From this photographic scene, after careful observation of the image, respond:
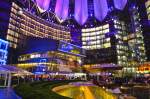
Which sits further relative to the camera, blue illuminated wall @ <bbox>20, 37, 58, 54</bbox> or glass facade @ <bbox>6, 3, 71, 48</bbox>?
glass facade @ <bbox>6, 3, 71, 48</bbox>

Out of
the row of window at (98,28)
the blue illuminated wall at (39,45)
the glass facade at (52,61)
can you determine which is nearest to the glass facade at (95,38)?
the row of window at (98,28)

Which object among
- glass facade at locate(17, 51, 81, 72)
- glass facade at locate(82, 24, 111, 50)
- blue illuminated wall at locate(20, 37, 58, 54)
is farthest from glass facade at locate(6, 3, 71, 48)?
glass facade at locate(82, 24, 111, 50)

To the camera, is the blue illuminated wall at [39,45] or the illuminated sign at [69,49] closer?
the blue illuminated wall at [39,45]

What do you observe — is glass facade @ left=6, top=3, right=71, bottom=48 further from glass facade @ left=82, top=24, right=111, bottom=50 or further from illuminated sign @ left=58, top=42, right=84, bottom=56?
illuminated sign @ left=58, top=42, right=84, bottom=56

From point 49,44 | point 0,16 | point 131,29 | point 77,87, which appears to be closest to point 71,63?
point 49,44

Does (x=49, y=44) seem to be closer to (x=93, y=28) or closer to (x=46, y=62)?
(x=46, y=62)

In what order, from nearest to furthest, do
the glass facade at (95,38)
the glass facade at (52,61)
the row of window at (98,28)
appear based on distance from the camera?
the glass facade at (52,61) → the glass facade at (95,38) → the row of window at (98,28)

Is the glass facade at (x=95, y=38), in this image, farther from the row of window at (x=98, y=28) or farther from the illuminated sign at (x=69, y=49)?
the illuminated sign at (x=69, y=49)

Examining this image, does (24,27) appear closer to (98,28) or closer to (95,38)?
(95,38)

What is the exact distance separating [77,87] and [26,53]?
77460 millimetres

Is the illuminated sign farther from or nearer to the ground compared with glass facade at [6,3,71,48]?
nearer to the ground

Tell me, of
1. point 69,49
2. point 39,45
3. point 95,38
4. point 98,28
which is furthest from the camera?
point 98,28

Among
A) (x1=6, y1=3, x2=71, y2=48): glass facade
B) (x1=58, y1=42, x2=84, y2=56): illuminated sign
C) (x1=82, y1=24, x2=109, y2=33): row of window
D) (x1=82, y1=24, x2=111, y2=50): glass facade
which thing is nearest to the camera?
(x1=58, y1=42, x2=84, y2=56): illuminated sign

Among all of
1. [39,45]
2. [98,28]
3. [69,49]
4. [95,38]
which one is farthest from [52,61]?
[98,28]
